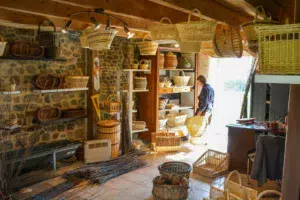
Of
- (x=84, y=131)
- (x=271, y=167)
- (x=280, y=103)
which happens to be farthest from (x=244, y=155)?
(x=84, y=131)

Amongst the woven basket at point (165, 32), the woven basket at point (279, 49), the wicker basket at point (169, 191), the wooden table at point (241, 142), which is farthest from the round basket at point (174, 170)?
the woven basket at point (279, 49)

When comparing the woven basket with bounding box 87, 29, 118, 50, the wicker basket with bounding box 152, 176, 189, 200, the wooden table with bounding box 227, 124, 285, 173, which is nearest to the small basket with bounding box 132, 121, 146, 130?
the wooden table with bounding box 227, 124, 285, 173

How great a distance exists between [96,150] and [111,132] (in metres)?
0.45

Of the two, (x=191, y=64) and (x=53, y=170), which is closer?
(x=53, y=170)

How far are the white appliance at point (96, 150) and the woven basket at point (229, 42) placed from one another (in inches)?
125

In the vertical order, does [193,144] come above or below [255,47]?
below

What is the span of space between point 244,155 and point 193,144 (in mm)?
2075

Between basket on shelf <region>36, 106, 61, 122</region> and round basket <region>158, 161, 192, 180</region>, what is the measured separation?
2.31 m

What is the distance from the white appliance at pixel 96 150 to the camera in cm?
559

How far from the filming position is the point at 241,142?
16.9ft

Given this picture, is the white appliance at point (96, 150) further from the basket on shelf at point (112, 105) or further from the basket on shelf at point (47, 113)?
the basket on shelf at point (47, 113)

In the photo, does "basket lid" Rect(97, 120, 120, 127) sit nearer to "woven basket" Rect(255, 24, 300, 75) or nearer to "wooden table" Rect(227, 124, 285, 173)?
"wooden table" Rect(227, 124, 285, 173)

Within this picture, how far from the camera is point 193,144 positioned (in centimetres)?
716

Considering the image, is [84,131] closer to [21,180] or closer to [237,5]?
[21,180]
